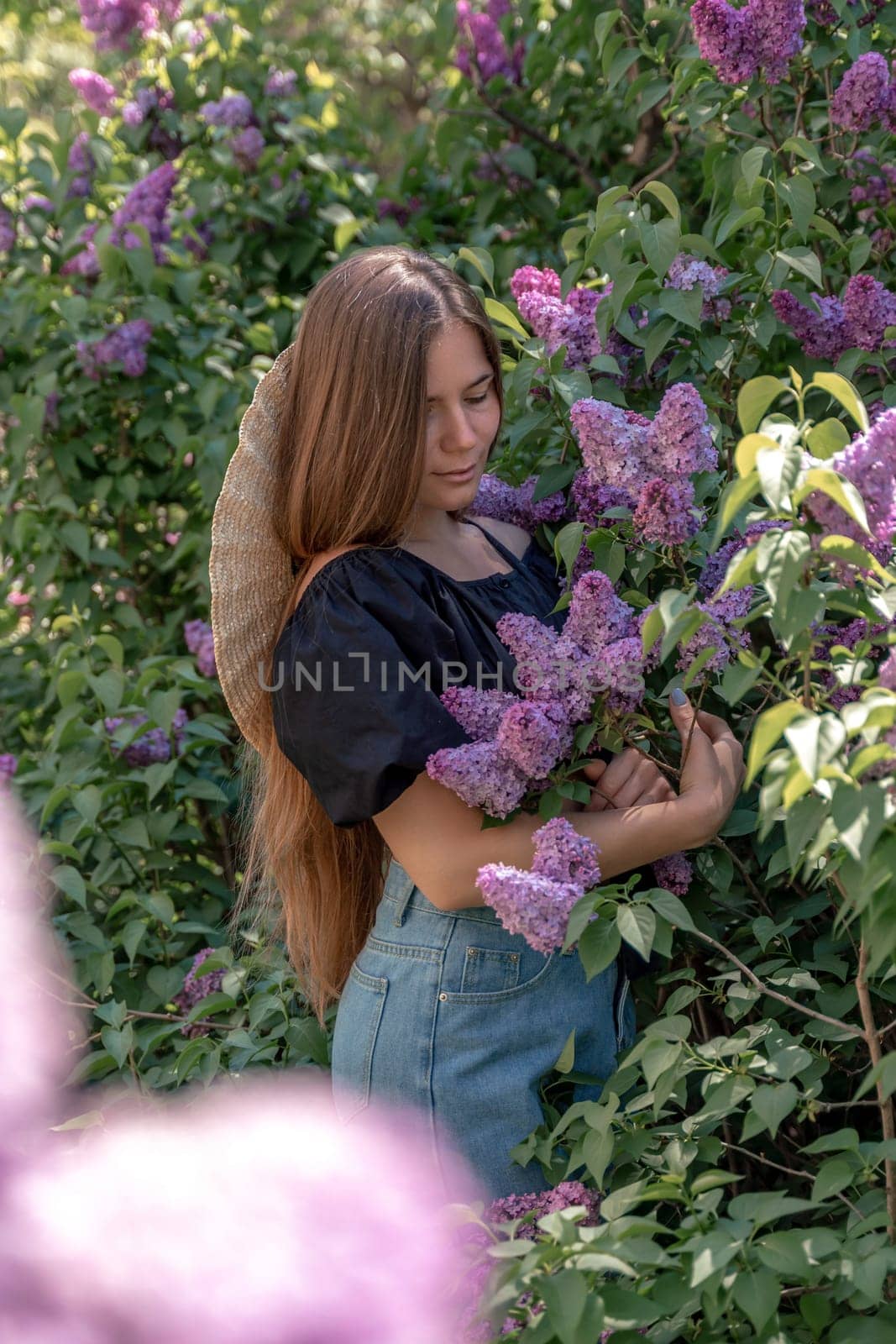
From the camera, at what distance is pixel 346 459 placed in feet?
5.49

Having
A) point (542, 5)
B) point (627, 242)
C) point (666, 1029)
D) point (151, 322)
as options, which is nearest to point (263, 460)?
point (627, 242)

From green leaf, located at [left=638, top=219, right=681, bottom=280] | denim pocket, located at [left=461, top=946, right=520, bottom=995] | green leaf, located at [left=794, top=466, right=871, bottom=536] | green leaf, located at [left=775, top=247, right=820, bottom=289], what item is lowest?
denim pocket, located at [left=461, top=946, right=520, bottom=995]

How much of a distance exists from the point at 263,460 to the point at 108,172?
68.2 inches

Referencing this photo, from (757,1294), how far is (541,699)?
0.57 m

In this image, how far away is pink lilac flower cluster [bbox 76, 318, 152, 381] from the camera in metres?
2.85

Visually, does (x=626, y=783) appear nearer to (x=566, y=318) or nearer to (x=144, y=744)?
(x=566, y=318)

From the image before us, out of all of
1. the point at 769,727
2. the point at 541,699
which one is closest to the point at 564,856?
the point at 541,699

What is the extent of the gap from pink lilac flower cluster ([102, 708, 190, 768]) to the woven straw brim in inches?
25.3

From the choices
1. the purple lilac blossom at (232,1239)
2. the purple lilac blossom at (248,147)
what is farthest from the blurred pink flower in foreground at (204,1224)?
the purple lilac blossom at (248,147)

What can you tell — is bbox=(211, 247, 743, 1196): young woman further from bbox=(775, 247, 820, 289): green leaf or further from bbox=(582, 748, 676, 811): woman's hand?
bbox=(775, 247, 820, 289): green leaf

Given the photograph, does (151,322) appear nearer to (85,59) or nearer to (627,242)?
(627,242)

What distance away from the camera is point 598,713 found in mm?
1437

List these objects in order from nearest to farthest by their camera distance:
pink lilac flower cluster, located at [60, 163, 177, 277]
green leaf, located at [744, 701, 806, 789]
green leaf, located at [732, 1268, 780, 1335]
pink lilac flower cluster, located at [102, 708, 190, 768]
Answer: green leaf, located at [744, 701, 806, 789] < green leaf, located at [732, 1268, 780, 1335] < pink lilac flower cluster, located at [102, 708, 190, 768] < pink lilac flower cluster, located at [60, 163, 177, 277]

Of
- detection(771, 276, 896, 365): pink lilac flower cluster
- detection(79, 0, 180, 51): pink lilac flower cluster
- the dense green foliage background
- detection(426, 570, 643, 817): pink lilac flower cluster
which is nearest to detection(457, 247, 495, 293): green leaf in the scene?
the dense green foliage background
